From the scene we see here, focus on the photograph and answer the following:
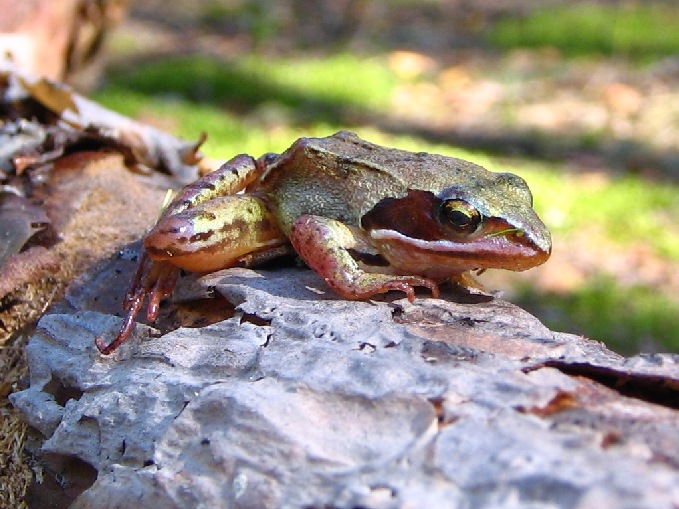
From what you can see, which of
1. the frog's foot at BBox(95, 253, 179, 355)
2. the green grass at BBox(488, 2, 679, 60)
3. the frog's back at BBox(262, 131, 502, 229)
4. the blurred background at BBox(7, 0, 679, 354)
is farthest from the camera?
the green grass at BBox(488, 2, 679, 60)

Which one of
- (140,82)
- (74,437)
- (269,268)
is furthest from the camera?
(140,82)

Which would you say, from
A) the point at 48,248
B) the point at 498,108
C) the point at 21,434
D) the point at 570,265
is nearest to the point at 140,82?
the point at 498,108

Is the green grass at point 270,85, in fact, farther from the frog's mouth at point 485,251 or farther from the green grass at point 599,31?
the frog's mouth at point 485,251

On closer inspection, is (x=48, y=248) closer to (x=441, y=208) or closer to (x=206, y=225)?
(x=206, y=225)

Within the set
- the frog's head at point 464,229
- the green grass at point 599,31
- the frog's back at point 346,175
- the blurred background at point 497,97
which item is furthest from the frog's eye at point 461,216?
the green grass at point 599,31

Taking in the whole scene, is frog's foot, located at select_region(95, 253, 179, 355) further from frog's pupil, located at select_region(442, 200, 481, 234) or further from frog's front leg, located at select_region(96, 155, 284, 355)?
frog's pupil, located at select_region(442, 200, 481, 234)

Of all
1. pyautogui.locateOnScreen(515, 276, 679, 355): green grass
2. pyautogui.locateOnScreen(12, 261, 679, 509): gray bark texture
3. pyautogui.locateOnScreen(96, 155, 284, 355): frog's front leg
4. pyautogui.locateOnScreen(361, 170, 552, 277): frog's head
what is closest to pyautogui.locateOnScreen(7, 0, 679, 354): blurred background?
pyautogui.locateOnScreen(515, 276, 679, 355): green grass
